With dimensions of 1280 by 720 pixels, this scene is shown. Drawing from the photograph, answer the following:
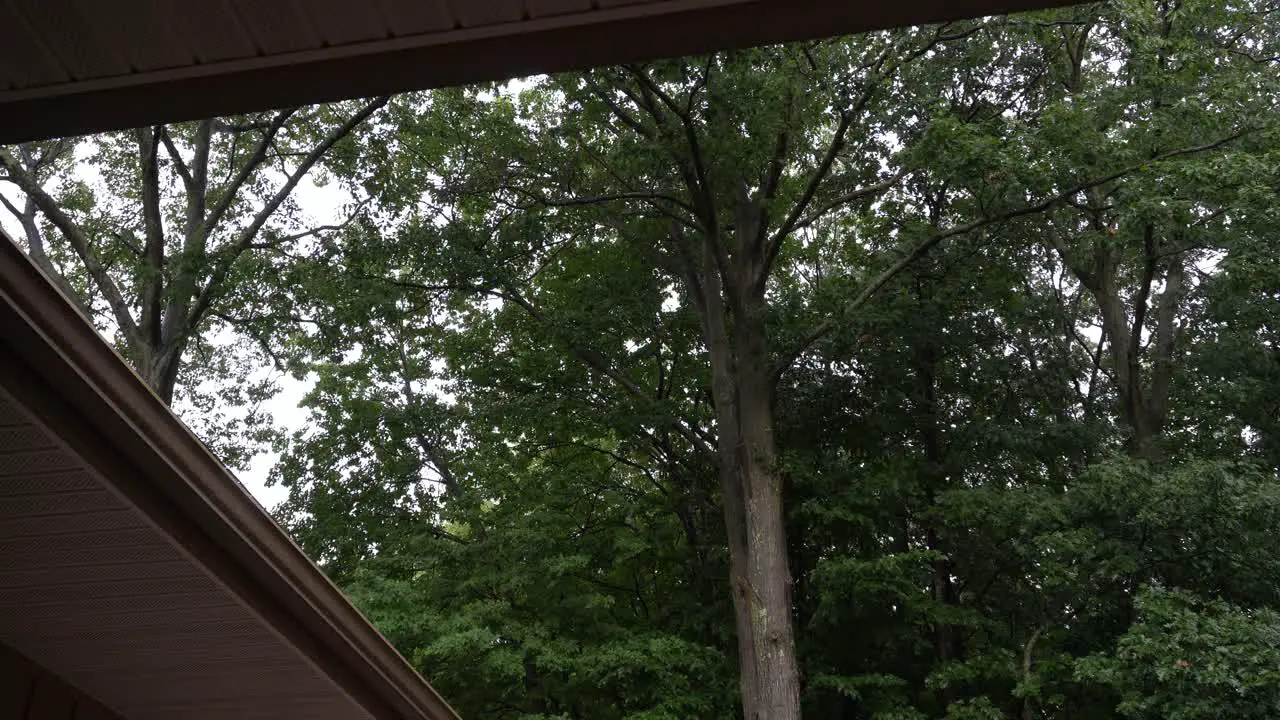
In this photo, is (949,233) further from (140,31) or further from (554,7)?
(140,31)

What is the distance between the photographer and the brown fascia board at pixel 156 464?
254 centimetres

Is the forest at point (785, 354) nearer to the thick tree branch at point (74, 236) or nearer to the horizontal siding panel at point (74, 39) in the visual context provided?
the thick tree branch at point (74, 236)

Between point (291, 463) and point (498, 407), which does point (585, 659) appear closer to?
point (498, 407)

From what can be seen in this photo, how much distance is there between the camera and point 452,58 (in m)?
1.86

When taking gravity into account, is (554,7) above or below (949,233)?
below

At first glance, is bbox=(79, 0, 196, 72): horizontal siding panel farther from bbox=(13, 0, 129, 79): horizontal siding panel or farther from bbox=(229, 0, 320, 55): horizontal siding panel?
bbox=(229, 0, 320, 55): horizontal siding panel

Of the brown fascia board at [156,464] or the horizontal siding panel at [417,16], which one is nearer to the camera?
the horizontal siding panel at [417,16]

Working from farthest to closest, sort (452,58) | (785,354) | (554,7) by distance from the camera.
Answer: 1. (785,354)
2. (452,58)
3. (554,7)

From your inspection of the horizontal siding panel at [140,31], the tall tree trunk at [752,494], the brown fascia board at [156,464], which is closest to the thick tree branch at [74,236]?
the tall tree trunk at [752,494]

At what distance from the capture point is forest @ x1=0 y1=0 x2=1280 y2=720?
1139cm

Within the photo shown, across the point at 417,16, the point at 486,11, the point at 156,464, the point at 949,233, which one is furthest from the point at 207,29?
the point at 949,233

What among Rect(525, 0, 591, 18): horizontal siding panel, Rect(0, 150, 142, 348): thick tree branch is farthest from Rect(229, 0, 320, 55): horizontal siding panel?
Rect(0, 150, 142, 348): thick tree branch

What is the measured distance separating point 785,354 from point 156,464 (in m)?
10.9

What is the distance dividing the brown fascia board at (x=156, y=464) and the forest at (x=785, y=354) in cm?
749
